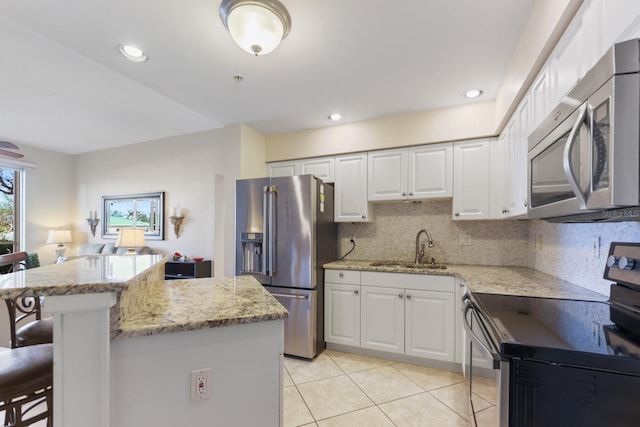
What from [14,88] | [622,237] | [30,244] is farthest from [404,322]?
[30,244]

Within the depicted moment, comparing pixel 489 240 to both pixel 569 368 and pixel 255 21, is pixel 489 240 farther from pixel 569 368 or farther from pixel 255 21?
pixel 255 21

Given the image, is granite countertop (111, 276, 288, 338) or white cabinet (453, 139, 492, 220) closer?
granite countertop (111, 276, 288, 338)

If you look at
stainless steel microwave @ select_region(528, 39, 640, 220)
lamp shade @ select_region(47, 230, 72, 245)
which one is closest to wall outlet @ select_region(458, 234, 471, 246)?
stainless steel microwave @ select_region(528, 39, 640, 220)

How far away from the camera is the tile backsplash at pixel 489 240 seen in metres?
1.62

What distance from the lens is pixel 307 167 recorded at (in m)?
3.30

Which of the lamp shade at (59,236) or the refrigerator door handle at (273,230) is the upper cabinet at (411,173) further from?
the lamp shade at (59,236)

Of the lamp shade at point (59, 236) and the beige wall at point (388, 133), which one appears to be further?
the lamp shade at point (59, 236)

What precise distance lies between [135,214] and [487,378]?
5.17 metres

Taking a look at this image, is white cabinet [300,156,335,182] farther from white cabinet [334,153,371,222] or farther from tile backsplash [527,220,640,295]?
tile backsplash [527,220,640,295]

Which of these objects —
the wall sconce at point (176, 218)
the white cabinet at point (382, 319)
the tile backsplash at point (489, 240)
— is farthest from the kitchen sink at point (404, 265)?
the wall sconce at point (176, 218)

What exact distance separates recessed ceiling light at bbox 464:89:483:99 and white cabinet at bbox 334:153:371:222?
1.08m

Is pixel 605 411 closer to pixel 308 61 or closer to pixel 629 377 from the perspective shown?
pixel 629 377

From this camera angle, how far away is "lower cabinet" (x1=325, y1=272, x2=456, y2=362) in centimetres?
241

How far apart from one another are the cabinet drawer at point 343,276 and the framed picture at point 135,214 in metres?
2.95
